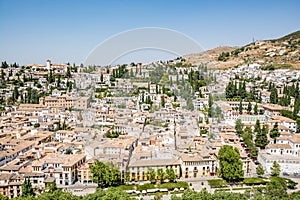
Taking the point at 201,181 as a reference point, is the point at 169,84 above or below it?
above

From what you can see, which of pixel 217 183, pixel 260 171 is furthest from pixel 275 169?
pixel 217 183

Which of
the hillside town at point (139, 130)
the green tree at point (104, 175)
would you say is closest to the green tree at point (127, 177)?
the hillside town at point (139, 130)

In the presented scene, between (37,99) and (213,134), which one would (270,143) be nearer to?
(213,134)

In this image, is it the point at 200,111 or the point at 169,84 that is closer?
the point at 200,111

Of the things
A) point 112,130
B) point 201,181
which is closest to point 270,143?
point 201,181

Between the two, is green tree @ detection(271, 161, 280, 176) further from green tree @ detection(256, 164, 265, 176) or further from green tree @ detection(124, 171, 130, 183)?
green tree @ detection(124, 171, 130, 183)

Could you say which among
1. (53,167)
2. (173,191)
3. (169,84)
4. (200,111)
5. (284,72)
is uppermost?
(284,72)

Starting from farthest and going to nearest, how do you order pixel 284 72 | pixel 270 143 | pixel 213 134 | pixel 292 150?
pixel 284 72 → pixel 213 134 → pixel 270 143 → pixel 292 150
